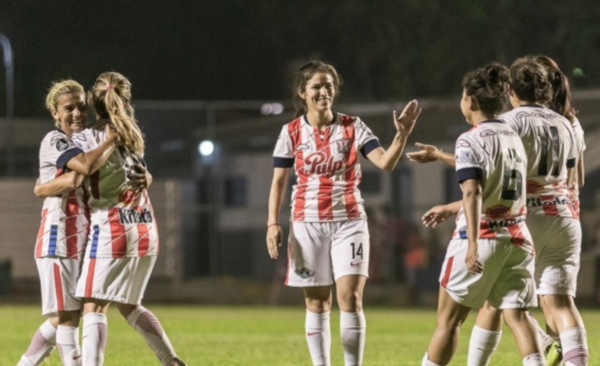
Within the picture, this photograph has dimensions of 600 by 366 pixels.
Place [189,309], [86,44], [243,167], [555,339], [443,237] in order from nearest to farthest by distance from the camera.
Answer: [555,339] < [189,309] < [443,237] < [243,167] < [86,44]

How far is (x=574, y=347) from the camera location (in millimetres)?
8445

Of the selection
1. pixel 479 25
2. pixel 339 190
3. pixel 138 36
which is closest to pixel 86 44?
pixel 138 36

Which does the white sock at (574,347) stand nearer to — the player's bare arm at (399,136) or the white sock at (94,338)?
the player's bare arm at (399,136)

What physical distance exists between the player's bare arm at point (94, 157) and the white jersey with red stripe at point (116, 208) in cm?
12

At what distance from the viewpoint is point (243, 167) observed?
2727cm

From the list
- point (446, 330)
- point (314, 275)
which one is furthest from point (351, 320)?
point (446, 330)

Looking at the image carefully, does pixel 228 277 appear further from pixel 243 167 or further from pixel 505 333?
pixel 505 333

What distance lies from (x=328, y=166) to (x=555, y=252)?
1515mm

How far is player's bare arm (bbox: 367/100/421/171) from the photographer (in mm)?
8266

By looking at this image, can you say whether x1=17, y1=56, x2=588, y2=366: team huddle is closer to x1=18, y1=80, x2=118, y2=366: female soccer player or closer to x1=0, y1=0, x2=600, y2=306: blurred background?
x1=18, y1=80, x2=118, y2=366: female soccer player

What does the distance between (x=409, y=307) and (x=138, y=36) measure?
106 ft

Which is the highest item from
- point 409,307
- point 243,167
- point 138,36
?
point 138,36

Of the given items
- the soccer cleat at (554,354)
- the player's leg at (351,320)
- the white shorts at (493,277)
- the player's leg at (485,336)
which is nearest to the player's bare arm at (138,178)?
the player's leg at (351,320)

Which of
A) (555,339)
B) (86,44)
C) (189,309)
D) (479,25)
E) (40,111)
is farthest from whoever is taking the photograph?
(86,44)
